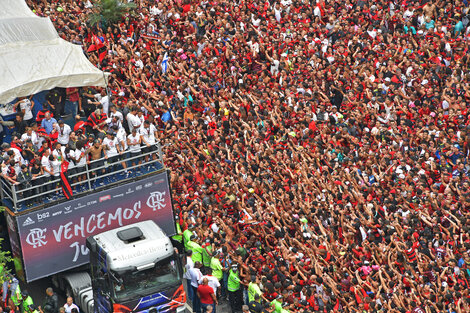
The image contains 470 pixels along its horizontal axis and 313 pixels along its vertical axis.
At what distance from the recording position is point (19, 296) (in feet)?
76.7

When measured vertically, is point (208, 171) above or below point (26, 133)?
below

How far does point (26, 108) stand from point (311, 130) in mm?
8011

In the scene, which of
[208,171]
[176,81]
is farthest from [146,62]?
[208,171]

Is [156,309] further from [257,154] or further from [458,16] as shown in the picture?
[458,16]

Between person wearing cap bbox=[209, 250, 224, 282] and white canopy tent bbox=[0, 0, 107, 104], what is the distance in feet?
22.2

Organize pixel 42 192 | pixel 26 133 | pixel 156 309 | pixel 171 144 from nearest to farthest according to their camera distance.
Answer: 1. pixel 156 309
2. pixel 42 192
3. pixel 26 133
4. pixel 171 144

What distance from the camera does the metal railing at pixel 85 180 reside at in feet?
78.5

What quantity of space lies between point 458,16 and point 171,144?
10.2m

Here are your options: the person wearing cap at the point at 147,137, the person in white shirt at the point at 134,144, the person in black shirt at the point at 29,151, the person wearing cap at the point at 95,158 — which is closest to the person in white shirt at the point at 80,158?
the person wearing cap at the point at 95,158

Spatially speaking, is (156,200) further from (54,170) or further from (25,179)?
(25,179)

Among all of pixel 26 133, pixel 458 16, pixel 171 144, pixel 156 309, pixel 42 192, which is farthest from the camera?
pixel 458 16

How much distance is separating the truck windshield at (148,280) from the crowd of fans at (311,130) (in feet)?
6.15

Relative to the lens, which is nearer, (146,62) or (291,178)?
(291,178)

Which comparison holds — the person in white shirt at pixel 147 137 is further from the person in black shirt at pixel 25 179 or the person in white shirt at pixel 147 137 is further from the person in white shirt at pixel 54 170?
the person in black shirt at pixel 25 179
